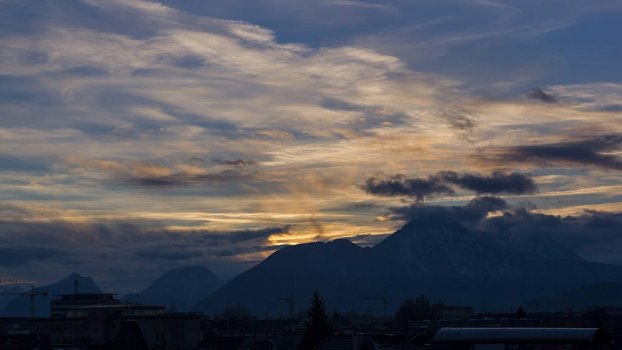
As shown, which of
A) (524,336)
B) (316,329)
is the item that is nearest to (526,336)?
(524,336)

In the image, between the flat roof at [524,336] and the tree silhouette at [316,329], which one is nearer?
the flat roof at [524,336]

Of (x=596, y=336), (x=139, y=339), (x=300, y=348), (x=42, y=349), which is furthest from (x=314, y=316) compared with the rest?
(x=596, y=336)

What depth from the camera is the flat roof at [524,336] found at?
322 feet

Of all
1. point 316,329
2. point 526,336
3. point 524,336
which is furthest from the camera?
point 316,329

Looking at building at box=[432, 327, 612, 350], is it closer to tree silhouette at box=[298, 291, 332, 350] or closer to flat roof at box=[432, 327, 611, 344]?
flat roof at box=[432, 327, 611, 344]

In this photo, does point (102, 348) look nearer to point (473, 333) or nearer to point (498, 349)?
point (498, 349)

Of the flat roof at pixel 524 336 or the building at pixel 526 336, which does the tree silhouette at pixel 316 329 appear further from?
the flat roof at pixel 524 336

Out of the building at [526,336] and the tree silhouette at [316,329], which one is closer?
the building at [526,336]

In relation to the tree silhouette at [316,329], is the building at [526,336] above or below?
below

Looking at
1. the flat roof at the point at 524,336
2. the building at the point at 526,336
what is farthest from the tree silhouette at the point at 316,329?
the flat roof at the point at 524,336

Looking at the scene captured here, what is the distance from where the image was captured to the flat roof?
3863 inches

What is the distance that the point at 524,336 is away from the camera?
100688 millimetres

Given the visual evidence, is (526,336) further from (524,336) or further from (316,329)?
(316,329)

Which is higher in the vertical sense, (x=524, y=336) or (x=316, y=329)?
(x=316, y=329)
